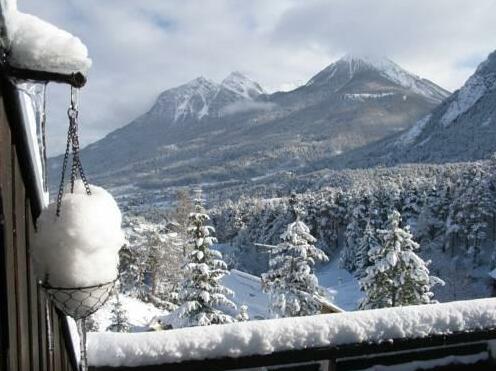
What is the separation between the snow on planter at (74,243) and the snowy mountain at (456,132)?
131233mm

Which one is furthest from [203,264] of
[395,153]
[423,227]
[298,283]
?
[395,153]

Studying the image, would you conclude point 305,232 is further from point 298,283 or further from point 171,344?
point 171,344

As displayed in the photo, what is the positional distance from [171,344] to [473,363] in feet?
6.68

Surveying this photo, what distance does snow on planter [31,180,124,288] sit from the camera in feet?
5.29

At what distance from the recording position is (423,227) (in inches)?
1784

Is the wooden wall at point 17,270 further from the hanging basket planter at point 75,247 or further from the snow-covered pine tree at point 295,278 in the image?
the snow-covered pine tree at point 295,278

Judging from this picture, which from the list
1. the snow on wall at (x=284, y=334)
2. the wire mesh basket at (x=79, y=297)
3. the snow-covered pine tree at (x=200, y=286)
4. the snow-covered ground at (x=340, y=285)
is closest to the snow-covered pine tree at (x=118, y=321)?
the snow-covered pine tree at (x=200, y=286)

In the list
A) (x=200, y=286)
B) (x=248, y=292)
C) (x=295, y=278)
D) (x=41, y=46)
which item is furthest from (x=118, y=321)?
(x=41, y=46)

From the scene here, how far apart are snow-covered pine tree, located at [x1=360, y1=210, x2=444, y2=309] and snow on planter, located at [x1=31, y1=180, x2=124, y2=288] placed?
1611cm

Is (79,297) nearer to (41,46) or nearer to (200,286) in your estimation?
(41,46)

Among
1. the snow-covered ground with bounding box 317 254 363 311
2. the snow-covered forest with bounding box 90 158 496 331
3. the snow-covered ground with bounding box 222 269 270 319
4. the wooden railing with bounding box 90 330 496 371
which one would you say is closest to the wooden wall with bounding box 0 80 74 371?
the wooden railing with bounding box 90 330 496 371

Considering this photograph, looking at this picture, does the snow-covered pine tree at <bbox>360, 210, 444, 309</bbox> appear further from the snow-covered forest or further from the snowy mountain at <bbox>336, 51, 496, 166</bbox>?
the snowy mountain at <bbox>336, 51, 496, 166</bbox>

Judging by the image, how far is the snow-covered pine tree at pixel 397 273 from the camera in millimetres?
17038

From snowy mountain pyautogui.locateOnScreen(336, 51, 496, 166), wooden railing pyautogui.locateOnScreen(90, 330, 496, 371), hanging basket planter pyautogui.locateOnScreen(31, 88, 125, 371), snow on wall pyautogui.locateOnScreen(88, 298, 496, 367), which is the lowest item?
wooden railing pyautogui.locateOnScreen(90, 330, 496, 371)
